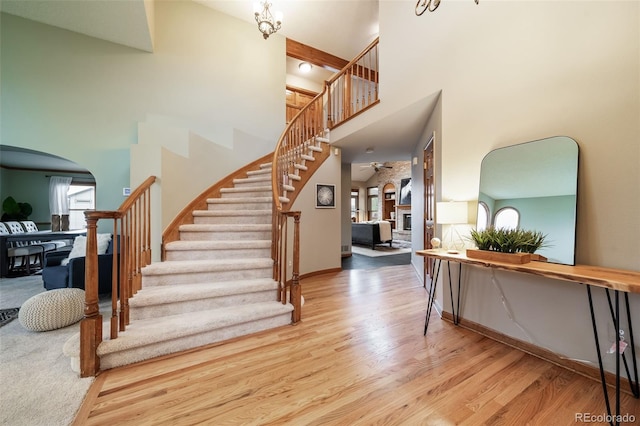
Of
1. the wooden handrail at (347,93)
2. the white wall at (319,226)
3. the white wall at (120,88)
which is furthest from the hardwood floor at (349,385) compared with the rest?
the wooden handrail at (347,93)

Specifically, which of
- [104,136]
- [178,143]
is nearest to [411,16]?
[178,143]

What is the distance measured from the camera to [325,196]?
4.61 m

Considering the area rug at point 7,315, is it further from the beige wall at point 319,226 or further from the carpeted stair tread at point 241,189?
the beige wall at point 319,226

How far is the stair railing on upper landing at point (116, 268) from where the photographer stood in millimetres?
1645

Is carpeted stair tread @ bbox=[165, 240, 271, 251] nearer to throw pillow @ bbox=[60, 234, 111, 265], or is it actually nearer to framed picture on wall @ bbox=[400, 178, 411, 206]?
throw pillow @ bbox=[60, 234, 111, 265]

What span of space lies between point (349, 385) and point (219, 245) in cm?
210

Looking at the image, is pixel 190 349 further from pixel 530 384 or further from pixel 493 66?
pixel 493 66

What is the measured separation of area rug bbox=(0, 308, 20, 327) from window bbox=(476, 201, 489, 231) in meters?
4.82

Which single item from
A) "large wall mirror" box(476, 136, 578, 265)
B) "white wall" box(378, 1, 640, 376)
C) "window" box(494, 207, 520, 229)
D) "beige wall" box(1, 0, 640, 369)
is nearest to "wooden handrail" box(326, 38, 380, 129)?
"beige wall" box(1, 0, 640, 369)

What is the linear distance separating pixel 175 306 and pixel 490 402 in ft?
8.23

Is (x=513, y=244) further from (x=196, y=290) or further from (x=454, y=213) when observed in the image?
(x=196, y=290)

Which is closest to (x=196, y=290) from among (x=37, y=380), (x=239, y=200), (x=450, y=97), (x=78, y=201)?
(x=37, y=380)

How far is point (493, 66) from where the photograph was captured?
7.00ft

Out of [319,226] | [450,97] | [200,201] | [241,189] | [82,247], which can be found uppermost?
[450,97]
